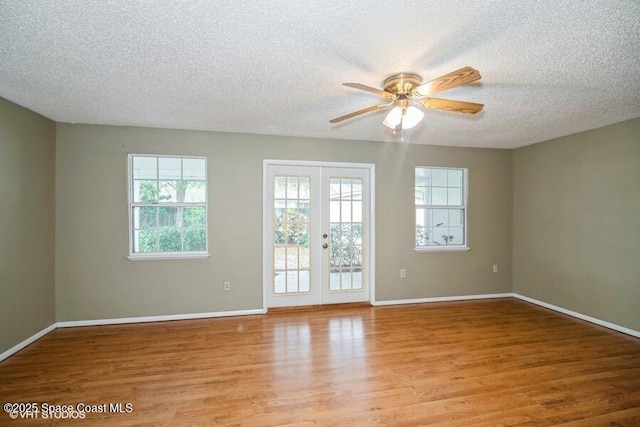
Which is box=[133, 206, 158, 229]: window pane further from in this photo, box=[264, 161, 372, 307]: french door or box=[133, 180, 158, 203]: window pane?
box=[264, 161, 372, 307]: french door

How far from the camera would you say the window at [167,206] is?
158 inches

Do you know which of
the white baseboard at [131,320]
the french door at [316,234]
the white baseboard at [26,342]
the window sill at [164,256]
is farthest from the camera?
the french door at [316,234]

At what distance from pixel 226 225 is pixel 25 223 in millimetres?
2056

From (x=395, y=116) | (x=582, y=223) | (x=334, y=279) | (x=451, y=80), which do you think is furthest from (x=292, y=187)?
(x=582, y=223)

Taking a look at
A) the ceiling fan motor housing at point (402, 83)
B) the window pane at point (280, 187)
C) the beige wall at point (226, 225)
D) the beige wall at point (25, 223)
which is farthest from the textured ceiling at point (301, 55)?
the window pane at point (280, 187)

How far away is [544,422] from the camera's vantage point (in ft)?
6.86

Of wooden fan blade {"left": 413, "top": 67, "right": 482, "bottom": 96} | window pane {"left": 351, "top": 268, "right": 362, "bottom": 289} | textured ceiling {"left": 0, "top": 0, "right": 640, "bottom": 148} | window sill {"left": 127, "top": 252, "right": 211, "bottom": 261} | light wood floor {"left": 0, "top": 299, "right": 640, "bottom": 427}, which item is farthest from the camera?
Answer: window pane {"left": 351, "top": 268, "right": 362, "bottom": 289}

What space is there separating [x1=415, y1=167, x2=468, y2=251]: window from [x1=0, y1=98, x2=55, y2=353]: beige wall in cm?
488

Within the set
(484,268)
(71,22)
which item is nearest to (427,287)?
(484,268)

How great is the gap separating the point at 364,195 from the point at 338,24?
3095 mm

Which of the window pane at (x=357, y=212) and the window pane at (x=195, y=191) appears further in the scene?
the window pane at (x=357, y=212)

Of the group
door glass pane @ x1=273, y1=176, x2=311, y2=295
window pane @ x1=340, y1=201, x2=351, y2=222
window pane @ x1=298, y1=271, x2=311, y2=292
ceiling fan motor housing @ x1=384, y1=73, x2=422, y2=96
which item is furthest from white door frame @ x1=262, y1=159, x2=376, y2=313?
ceiling fan motor housing @ x1=384, y1=73, x2=422, y2=96

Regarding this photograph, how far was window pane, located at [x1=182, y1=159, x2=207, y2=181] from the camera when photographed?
4137mm

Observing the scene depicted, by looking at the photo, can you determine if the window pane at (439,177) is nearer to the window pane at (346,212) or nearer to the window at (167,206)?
the window pane at (346,212)
